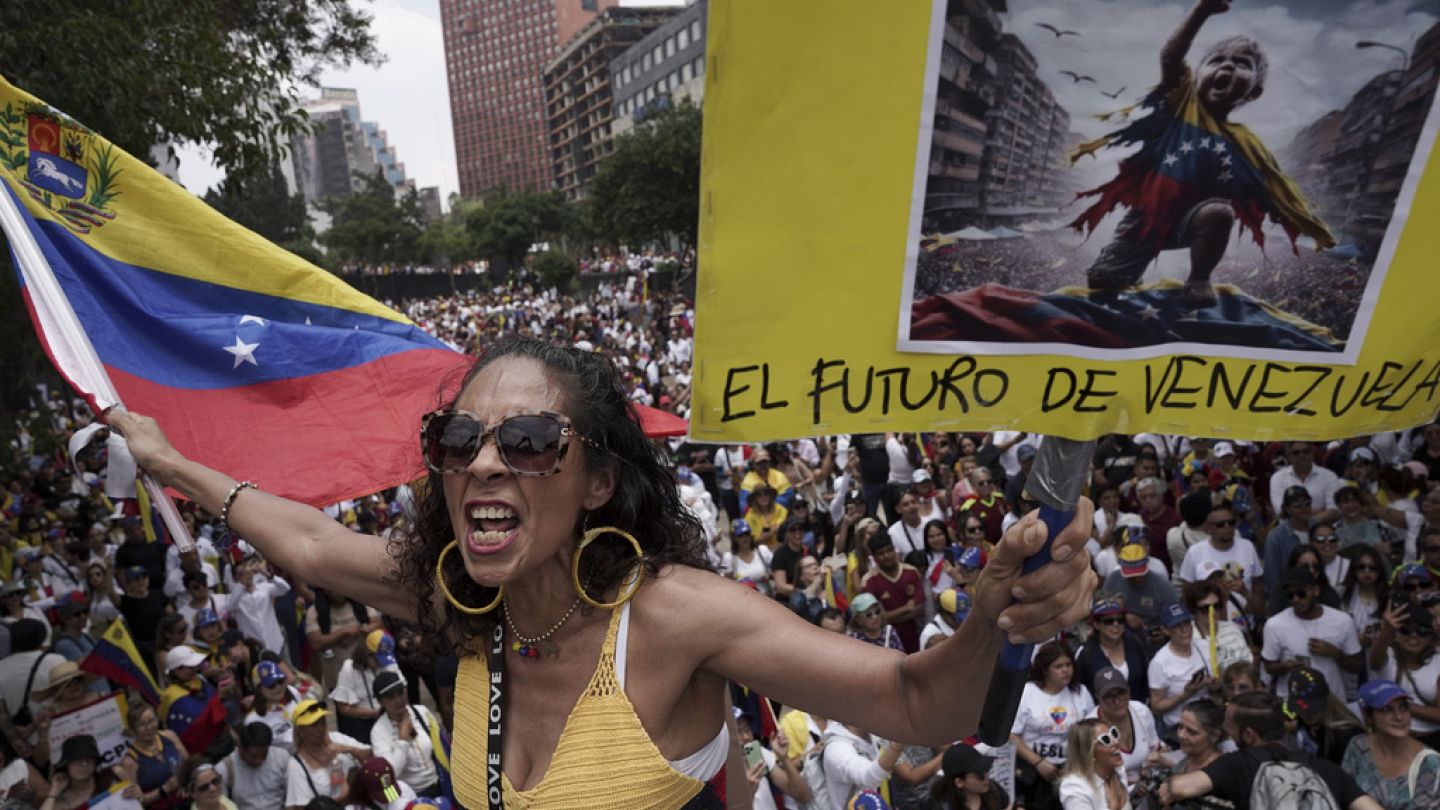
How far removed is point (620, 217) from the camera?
46156mm

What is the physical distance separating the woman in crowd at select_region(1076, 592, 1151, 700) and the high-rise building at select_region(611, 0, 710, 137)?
7250cm

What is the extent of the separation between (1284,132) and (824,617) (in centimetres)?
543

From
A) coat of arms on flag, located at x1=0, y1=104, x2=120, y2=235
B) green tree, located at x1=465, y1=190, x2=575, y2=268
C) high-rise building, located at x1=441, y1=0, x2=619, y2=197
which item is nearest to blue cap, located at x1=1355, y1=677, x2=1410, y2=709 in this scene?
coat of arms on flag, located at x1=0, y1=104, x2=120, y2=235

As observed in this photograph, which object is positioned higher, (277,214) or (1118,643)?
(1118,643)

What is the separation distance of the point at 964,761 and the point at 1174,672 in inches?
71.3

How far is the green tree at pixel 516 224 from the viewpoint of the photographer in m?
74.6

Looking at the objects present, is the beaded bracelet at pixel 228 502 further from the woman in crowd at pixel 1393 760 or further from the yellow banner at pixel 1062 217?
the woman in crowd at pixel 1393 760

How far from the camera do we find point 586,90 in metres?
123

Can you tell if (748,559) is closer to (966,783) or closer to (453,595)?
(966,783)

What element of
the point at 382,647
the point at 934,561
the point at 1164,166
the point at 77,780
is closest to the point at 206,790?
the point at 77,780

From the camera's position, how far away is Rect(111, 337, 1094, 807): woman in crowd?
189 centimetres

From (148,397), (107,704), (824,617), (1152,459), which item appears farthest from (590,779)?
(1152,459)

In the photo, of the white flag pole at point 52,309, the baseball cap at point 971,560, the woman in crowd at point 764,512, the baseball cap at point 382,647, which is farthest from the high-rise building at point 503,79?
the white flag pole at point 52,309

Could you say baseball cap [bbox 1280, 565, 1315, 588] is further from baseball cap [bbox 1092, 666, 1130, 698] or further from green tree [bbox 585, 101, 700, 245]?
green tree [bbox 585, 101, 700, 245]
